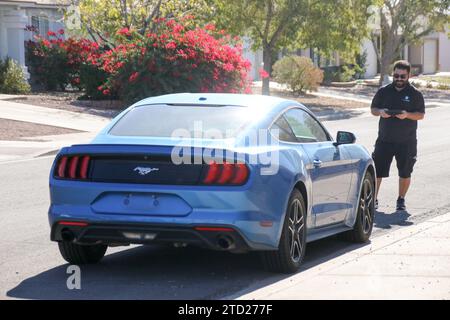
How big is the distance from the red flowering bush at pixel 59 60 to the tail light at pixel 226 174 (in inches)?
1073

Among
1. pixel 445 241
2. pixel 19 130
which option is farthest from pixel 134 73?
pixel 445 241

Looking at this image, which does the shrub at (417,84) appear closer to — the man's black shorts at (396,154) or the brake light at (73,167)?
the man's black shorts at (396,154)

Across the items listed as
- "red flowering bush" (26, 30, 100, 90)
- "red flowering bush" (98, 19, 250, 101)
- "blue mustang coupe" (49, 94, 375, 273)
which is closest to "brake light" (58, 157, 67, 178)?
Answer: "blue mustang coupe" (49, 94, 375, 273)

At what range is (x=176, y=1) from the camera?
122 ft

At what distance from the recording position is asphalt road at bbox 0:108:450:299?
26.4 feet

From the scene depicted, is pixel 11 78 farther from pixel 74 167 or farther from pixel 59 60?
pixel 74 167

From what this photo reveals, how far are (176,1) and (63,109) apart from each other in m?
8.13

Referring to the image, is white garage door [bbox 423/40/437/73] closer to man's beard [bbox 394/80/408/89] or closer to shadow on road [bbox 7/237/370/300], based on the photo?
man's beard [bbox 394/80/408/89]

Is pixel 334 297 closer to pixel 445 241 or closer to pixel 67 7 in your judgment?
pixel 445 241

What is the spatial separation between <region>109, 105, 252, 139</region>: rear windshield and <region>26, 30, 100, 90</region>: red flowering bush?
2611 centimetres

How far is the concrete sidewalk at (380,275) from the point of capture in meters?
7.51

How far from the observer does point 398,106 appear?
12875 millimetres

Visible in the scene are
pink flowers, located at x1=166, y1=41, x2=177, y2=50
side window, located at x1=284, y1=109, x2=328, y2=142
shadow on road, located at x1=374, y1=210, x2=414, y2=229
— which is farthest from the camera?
pink flowers, located at x1=166, y1=41, x2=177, y2=50

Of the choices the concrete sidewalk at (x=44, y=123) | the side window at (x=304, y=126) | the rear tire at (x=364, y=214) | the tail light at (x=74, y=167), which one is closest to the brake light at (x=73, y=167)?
the tail light at (x=74, y=167)
